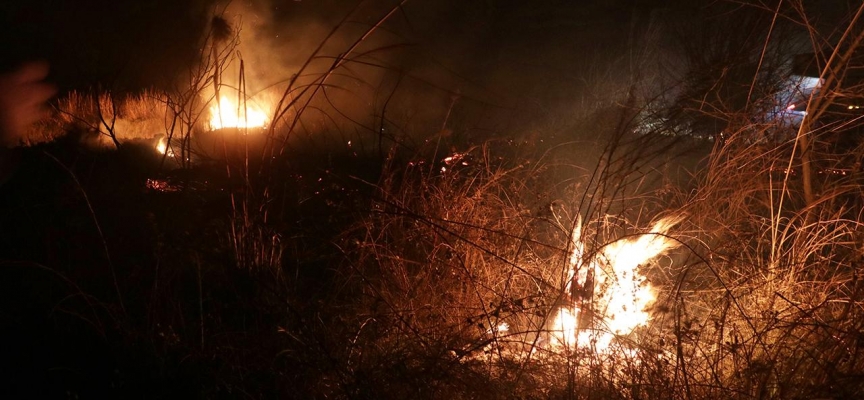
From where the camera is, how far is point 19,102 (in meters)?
8.21

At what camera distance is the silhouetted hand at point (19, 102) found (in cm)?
767

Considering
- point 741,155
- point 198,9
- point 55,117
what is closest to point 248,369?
point 741,155

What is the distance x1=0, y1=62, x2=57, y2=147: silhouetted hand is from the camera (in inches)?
302

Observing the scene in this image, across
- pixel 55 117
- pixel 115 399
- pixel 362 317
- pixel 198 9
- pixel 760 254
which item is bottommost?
pixel 115 399

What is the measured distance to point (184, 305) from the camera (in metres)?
3.92

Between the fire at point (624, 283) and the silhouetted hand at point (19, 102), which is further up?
the silhouetted hand at point (19, 102)

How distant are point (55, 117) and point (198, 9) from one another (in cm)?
596

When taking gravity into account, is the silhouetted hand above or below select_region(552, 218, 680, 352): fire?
above

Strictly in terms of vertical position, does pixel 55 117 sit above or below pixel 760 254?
above

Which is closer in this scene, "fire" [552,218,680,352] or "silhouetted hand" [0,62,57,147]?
"fire" [552,218,680,352]

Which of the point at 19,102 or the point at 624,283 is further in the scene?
the point at 19,102

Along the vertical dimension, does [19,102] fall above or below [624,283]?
above

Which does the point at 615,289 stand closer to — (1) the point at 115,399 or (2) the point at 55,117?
(1) the point at 115,399

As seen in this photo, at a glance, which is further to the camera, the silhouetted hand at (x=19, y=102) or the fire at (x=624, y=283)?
the silhouetted hand at (x=19, y=102)
